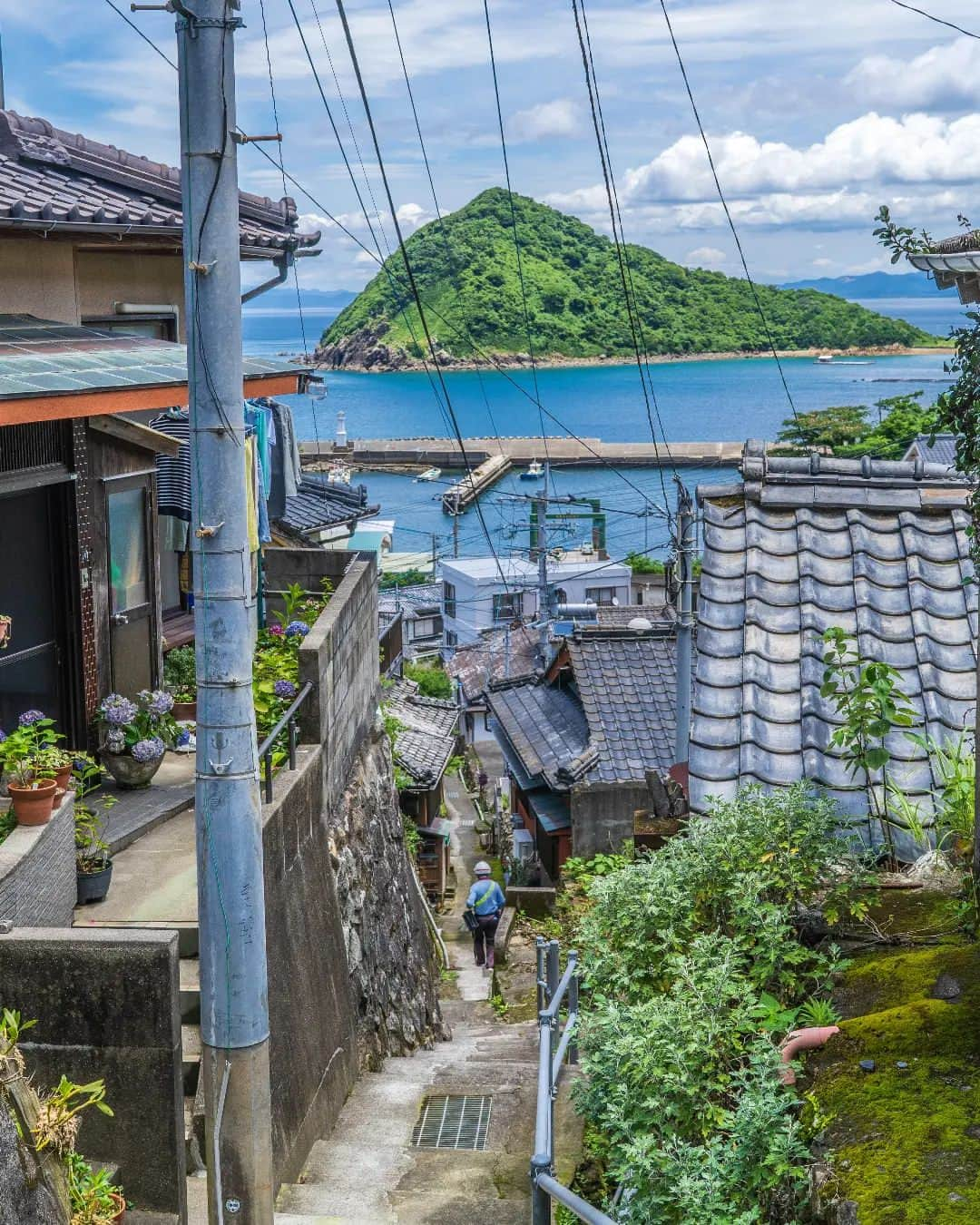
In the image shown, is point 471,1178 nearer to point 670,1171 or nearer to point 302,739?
point 302,739

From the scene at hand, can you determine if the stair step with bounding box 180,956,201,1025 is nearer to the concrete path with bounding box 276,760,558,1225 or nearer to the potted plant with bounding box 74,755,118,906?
the potted plant with bounding box 74,755,118,906

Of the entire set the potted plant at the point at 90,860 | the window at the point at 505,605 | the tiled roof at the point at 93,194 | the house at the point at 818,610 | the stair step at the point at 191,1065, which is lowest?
the window at the point at 505,605

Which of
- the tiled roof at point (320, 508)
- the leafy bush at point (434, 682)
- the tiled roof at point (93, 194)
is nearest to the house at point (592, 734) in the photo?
the tiled roof at point (320, 508)

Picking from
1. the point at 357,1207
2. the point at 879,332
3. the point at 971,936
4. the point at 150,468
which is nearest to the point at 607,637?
the point at 150,468

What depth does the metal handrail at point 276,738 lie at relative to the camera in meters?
8.22

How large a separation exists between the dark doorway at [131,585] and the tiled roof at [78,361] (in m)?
1.51

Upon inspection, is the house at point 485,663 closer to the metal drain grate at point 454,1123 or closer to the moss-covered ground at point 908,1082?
the metal drain grate at point 454,1123

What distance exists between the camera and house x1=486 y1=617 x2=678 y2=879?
2350cm

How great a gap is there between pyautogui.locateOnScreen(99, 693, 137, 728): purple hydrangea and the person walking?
11189mm

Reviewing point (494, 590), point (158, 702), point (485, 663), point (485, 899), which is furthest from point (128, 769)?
point (494, 590)

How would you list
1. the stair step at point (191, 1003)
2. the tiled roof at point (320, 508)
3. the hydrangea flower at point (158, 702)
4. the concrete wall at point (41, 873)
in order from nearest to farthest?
1. the concrete wall at point (41, 873)
2. the stair step at point (191, 1003)
3. the hydrangea flower at point (158, 702)
4. the tiled roof at point (320, 508)

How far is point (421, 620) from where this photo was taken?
198 feet

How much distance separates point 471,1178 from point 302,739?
374 centimetres

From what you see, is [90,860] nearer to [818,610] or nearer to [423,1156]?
[423,1156]
